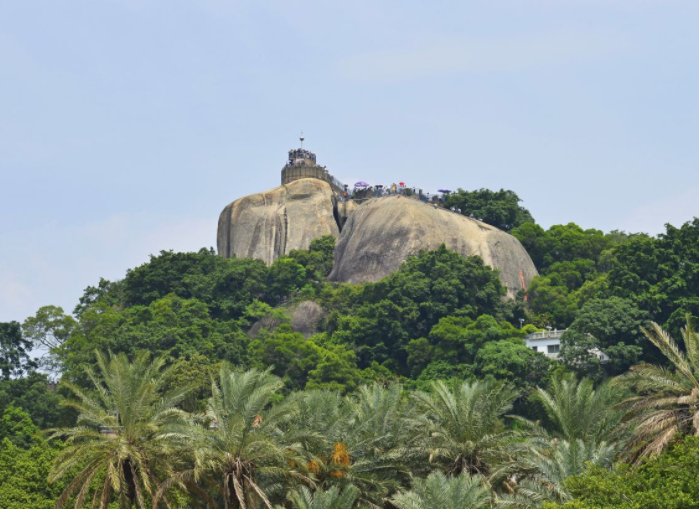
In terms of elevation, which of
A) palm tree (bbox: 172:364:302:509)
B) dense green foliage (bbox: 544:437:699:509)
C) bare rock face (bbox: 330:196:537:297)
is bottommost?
dense green foliage (bbox: 544:437:699:509)

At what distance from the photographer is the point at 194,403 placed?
60562 mm

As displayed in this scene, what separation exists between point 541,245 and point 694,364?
55929mm

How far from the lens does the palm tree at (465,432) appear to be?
144ft

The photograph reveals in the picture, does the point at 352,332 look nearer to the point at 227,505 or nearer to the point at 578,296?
the point at 578,296

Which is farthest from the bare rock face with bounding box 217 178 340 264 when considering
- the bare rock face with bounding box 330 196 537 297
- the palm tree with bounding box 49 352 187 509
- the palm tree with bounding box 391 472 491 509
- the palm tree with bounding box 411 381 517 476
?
the palm tree with bounding box 391 472 491 509

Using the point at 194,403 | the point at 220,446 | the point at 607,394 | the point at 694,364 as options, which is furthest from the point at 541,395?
the point at 194,403

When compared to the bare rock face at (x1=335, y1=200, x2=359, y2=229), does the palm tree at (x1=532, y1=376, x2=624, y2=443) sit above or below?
below

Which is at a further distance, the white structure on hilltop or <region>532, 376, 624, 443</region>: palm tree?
the white structure on hilltop

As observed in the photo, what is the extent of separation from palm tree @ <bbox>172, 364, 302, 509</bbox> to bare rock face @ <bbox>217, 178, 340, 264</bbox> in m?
58.8

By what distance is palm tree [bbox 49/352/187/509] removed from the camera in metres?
38.3

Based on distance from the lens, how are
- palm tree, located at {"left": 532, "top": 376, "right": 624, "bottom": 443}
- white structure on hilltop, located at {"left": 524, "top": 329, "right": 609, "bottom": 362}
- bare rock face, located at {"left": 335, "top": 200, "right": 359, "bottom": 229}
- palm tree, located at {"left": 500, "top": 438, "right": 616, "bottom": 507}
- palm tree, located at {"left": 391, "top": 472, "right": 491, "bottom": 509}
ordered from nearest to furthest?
palm tree, located at {"left": 391, "top": 472, "right": 491, "bottom": 509}
palm tree, located at {"left": 500, "top": 438, "right": 616, "bottom": 507}
palm tree, located at {"left": 532, "top": 376, "right": 624, "bottom": 443}
white structure on hilltop, located at {"left": 524, "top": 329, "right": 609, "bottom": 362}
bare rock face, located at {"left": 335, "top": 200, "right": 359, "bottom": 229}

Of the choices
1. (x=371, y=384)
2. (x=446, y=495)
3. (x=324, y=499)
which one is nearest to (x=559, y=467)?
(x=446, y=495)

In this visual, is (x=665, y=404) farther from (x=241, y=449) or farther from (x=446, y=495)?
(x=241, y=449)

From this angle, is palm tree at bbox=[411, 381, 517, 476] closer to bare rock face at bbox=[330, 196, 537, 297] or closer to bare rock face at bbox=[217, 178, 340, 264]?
bare rock face at bbox=[330, 196, 537, 297]
